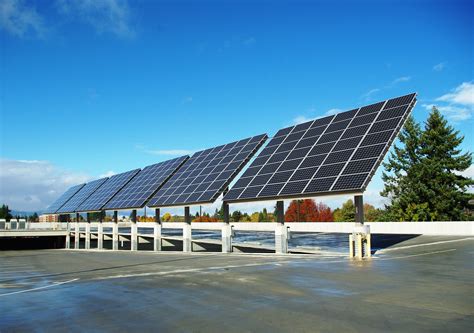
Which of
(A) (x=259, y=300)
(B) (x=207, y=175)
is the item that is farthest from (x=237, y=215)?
(A) (x=259, y=300)

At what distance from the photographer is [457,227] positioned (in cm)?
3469

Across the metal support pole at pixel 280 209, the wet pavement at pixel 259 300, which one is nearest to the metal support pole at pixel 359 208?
the wet pavement at pixel 259 300

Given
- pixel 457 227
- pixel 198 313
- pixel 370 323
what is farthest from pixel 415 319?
pixel 457 227

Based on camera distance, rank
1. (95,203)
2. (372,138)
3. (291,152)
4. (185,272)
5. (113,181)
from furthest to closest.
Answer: (113,181) → (95,203) → (291,152) → (372,138) → (185,272)

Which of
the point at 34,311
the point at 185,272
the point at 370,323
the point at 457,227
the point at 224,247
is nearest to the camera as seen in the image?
the point at 370,323

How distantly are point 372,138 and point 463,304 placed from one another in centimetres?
1490

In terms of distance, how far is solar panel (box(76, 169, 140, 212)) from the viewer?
5724cm

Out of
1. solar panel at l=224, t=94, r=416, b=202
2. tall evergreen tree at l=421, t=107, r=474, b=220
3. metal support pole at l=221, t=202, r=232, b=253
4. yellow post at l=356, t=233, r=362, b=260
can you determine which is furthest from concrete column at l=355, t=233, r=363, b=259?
tall evergreen tree at l=421, t=107, r=474, b=220

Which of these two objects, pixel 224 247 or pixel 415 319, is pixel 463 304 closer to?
pixel 415 319

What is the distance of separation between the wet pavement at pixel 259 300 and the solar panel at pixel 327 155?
5.75m

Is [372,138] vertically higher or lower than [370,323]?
higher

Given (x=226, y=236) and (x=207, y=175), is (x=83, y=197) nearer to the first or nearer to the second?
(x=207, y=175)

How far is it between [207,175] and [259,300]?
26.4 m

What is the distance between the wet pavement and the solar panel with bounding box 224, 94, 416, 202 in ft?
18.9
